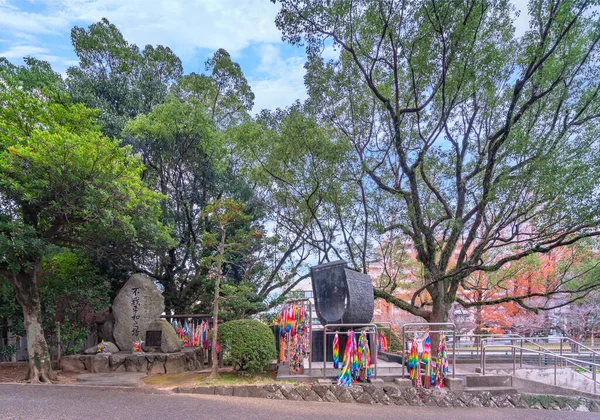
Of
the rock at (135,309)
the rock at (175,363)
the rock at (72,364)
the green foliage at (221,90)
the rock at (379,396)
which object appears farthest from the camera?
the green foliage at (221,90)

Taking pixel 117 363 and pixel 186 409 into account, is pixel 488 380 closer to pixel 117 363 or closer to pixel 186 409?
pixel 186 409

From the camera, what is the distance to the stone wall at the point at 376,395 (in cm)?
712

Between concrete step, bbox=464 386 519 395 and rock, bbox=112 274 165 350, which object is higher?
rock, bbox=112 274 165 350

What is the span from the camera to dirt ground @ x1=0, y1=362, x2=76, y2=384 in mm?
8537

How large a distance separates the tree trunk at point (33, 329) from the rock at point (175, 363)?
2501 millimetres

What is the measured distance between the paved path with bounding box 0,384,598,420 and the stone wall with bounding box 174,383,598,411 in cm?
23

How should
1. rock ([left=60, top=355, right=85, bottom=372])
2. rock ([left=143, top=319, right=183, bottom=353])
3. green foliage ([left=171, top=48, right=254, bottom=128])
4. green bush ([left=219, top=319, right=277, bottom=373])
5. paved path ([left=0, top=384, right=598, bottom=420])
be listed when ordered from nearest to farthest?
paved path ([left=0, top=384, right=598, bottom=420]) → green bush ([left=219, top=319, right=277, bottom=373]) → rock ([left=60, top=355, right=85, bottom=372]) → rock ([left=143, top=319, right=183, bottom=353]) → green foliage ([left=171, top=48, right=254, bottom=128])

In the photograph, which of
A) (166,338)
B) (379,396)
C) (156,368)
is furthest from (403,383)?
(166,338)

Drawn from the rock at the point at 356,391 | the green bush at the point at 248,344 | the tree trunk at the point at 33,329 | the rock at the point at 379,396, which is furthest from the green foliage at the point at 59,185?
the rock at the point at 379,396

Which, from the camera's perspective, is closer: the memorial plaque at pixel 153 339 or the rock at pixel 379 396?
the rock at pixel 379 396

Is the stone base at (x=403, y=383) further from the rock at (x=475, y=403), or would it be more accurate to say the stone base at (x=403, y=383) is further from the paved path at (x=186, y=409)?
the rock at (x=475, y=403)

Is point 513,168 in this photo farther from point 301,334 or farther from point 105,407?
point 105,407

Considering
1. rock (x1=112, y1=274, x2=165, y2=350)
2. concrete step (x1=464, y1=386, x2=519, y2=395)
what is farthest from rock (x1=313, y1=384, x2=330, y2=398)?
rock (x1=112, y1=274, x2=165, y2=350)

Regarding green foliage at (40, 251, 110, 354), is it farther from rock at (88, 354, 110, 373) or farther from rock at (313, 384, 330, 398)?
rock at (313, 384, 330, 398)
